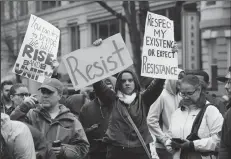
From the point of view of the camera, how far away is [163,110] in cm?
880

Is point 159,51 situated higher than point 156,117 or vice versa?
point 159,51

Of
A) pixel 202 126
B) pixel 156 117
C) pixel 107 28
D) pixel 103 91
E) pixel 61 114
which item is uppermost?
pixel 107 28

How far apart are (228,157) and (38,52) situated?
11.8 ft

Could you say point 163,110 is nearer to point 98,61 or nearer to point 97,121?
point 97,121

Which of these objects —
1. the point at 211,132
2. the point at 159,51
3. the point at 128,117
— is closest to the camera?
the point at 211,132

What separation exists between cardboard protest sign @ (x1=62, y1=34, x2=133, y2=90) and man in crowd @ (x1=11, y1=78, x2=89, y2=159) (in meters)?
0.73

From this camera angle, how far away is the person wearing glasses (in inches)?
273

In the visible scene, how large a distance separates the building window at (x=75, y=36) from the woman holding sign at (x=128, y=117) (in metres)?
28.3

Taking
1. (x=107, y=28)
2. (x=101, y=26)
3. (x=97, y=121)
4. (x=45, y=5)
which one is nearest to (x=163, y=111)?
(x=97, y=121)

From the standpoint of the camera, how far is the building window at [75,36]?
1406 inches

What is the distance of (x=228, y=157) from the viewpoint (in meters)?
5.45

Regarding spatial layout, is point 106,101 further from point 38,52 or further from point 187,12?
point 187,12

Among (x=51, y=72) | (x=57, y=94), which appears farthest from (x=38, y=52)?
(x=57, y=94)

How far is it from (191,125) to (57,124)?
1526 mm
